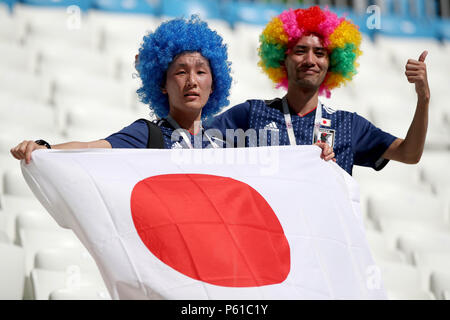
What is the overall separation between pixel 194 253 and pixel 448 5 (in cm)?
692

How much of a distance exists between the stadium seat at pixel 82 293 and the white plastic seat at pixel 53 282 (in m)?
0.01

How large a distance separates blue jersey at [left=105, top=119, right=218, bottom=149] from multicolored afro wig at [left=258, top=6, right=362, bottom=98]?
0.62 meters

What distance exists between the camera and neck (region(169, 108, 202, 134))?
2.00m

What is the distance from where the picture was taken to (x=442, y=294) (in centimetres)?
300

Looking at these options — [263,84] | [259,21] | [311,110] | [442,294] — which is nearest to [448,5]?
[259,21]

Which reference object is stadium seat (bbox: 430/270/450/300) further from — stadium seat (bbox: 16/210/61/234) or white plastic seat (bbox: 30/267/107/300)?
stadium seat (bbox: 16/210/61/234)

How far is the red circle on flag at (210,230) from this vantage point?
1.57 metres

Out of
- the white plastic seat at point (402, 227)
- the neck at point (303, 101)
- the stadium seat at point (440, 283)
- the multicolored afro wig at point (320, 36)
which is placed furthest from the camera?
the white plastic seat at point (402, 227)

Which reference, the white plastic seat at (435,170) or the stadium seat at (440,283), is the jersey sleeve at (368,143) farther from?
the white plastic seat at (435,170)

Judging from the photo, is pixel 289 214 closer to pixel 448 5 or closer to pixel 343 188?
pixel 343 188

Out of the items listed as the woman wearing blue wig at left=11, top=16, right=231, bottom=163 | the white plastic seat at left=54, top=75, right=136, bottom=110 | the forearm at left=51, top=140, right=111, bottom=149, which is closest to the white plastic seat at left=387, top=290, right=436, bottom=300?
the woman wearing blue wig at left=11, top=16, right=231, bottom=163

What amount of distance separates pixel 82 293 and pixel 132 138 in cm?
81

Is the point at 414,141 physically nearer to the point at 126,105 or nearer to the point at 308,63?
the point at 308,63

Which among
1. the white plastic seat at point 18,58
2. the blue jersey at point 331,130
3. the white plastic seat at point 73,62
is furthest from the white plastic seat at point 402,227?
the white plastic seat at point 18,58
